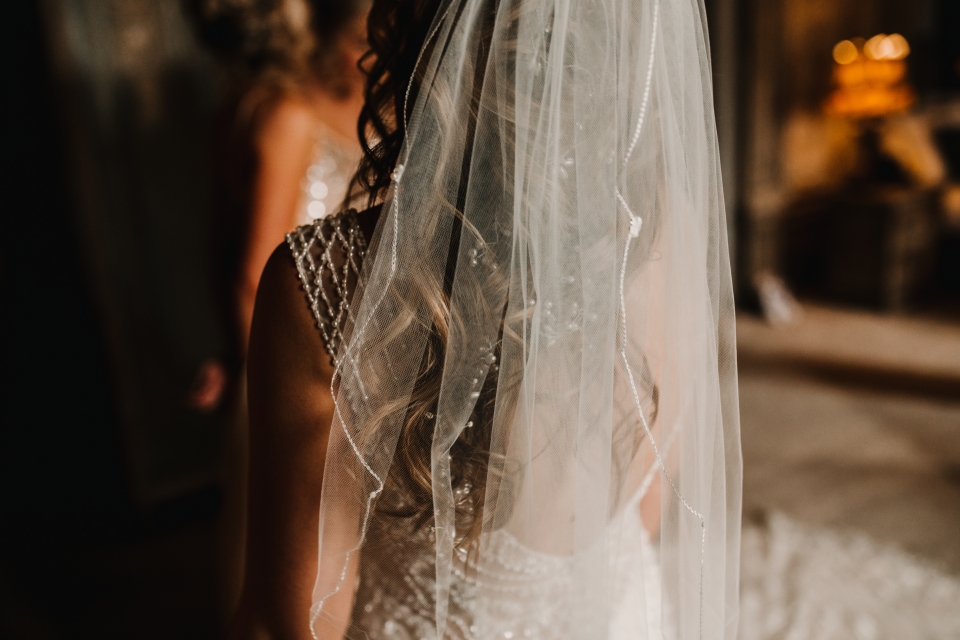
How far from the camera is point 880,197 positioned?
421cm

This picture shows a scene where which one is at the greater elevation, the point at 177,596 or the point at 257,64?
the point at 257,64

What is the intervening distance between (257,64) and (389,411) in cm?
119

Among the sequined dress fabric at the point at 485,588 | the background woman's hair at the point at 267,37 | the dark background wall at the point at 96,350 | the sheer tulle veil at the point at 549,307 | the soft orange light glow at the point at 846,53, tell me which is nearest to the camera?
the sheer tulle veil at the point at 549,307

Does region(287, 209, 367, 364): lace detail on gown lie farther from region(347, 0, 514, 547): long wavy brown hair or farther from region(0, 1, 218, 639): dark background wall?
region(0, 1, 218, 639): dark background wall

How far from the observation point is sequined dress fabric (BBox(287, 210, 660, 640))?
0.74m

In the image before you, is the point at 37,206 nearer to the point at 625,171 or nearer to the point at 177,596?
the point at 177,596

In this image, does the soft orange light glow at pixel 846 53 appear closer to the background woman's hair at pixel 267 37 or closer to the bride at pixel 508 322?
the background woman's hair at pixel 267 37

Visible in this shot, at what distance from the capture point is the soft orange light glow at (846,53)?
427cm

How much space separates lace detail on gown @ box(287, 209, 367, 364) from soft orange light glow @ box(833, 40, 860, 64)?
4.50 metres

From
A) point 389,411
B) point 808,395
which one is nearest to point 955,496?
point 808,395

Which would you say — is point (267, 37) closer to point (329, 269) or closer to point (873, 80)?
point (329, 269)

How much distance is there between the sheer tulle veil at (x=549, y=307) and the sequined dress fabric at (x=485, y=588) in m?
0.02

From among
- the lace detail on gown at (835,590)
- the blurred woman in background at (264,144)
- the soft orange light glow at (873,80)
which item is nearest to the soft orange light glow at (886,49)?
the soft orange light glow at (873,80)

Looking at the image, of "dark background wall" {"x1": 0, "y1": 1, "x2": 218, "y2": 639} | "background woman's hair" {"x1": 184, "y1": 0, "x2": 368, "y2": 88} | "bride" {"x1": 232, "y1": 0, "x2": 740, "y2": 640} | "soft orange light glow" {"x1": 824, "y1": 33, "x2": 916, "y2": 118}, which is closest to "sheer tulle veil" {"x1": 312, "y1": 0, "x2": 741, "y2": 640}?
"bride" {"x1": 232, "y1": 0, "x2": 740, "y2": 640}
